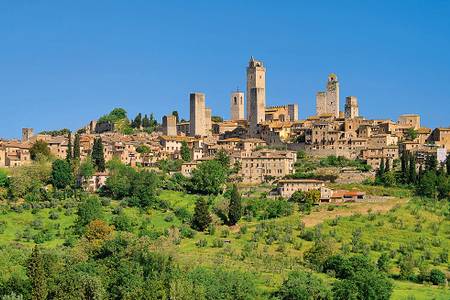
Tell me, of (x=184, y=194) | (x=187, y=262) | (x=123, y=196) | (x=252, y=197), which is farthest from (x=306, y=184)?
(x=187, y=262)

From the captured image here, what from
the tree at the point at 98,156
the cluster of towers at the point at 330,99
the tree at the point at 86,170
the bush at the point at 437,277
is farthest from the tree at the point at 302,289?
the cluster of towers at the point at 330,99

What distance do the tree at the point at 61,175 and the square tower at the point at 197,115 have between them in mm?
23217

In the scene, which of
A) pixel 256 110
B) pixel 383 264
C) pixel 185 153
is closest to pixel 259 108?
pixel 256 110

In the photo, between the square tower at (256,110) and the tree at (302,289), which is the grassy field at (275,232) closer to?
the tree at (302,289)

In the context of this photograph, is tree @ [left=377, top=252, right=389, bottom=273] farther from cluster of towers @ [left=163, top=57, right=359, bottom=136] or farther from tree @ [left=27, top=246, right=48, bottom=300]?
cluster of towers @ [left=163, top=57, right=359, bottom=136]

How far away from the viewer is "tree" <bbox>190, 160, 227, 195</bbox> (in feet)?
227

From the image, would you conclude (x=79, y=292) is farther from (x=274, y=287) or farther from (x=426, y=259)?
(x=426, y=259)

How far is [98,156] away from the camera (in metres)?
72.8

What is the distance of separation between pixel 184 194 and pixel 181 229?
28.2ft

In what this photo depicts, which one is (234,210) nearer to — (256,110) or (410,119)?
(256,110)

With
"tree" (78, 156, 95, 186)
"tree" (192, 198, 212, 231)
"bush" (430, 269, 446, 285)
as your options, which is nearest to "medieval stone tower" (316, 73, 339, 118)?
"tree" (78, 156, 95, 186)

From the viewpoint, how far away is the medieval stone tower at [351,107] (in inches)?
→ 3595

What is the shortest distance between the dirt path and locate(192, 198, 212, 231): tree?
6.42 m

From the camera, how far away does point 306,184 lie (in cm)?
6850
